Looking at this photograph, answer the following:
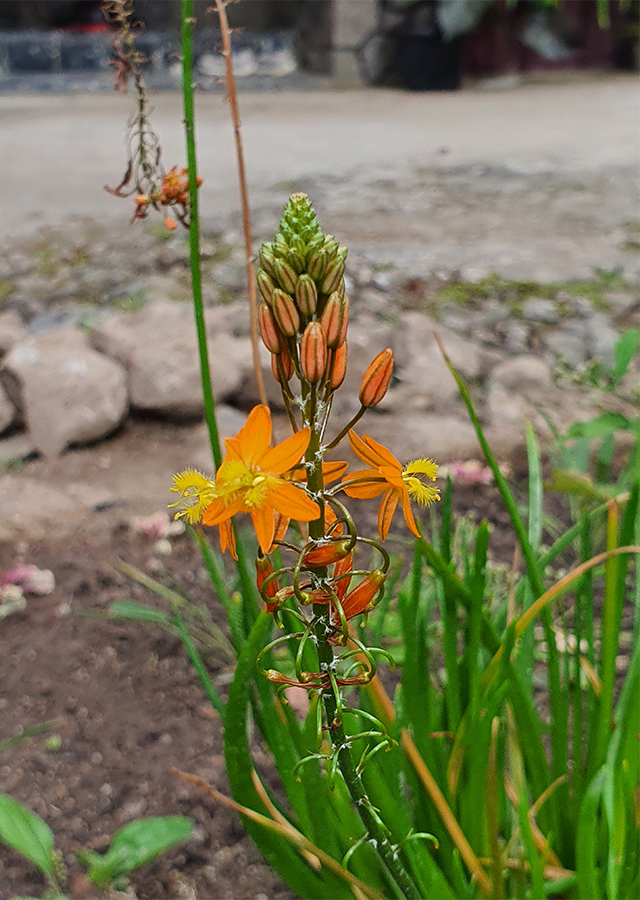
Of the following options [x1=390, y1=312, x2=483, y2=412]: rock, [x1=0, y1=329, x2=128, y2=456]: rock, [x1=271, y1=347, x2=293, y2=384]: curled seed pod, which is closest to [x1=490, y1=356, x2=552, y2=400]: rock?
[x1=390, y1=312, x2=483, y2=412]: rock

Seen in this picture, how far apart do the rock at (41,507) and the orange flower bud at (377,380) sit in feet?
4.17

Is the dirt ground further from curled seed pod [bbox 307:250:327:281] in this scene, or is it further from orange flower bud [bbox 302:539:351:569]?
curled seed pod [bbox 307:250:327:281]

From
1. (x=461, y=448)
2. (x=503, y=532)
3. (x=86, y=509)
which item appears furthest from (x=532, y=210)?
(x=86, y=509)

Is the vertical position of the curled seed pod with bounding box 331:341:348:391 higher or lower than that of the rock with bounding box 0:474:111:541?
higher

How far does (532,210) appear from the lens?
3.66 metres

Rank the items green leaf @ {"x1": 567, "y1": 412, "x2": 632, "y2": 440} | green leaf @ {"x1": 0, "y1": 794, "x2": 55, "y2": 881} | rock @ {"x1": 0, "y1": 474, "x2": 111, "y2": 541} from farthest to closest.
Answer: rock @ {"x1": 0, "y1": 474, "x2": 111, "y2": 541} < green leaf @ {"x1": 567, "y1": 412, "x2": 632, "y2": 440} < green leaf @ {"x1": 0, "y1": 794, "x2": 55, "y2": 881}

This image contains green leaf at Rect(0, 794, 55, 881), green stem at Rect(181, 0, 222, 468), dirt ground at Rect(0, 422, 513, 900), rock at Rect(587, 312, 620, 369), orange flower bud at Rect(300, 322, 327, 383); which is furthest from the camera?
rock at Rect(587, 312, 620, 369)

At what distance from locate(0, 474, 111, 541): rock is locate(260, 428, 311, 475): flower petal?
50.3 inches

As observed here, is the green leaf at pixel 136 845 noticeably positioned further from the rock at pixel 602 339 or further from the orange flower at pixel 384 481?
the rock at pixel 602 339

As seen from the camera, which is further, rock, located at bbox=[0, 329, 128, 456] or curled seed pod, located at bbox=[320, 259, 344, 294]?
rock, located at bbox=[0, 329, 128, 456]

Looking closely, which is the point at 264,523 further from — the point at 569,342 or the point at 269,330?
the point at 569,342

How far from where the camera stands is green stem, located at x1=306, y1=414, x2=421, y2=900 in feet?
1.56

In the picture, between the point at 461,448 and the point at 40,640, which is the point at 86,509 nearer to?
the point at 40,640

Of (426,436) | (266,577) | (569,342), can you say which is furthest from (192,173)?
(569,342)
